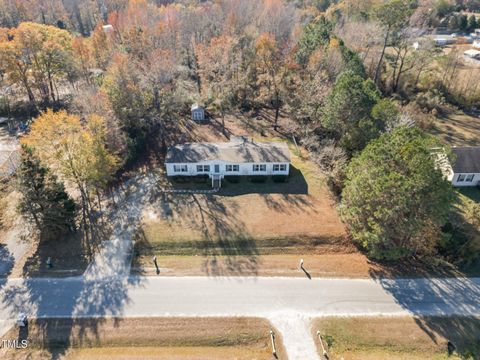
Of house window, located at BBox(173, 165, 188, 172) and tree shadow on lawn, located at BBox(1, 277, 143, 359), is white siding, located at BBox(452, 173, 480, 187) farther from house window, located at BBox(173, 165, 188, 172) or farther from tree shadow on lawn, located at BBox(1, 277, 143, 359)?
tree shadow on lawn, located at BBox(1, 277, 143, 359)

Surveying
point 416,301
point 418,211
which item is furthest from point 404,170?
point 416,301

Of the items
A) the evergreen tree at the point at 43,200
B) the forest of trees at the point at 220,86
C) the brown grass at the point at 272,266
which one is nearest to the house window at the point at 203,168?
the forest of trees at the point at 220,86

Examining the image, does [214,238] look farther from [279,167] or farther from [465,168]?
[465,168]

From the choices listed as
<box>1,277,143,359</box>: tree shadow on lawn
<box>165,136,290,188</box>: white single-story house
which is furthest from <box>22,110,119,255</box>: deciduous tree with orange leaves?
<box>165,136,290,188</box>: white single-story house

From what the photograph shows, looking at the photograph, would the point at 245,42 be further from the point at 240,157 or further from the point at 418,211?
the point at 418,211

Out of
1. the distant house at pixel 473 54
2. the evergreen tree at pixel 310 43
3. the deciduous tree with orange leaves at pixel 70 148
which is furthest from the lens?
the distant house at pixel 473 54

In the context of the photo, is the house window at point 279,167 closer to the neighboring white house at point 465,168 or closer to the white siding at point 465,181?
the neighboring white house at point 465,168

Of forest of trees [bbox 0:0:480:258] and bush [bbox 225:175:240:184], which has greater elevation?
forest of trees [bbox 0:0:480:258]
